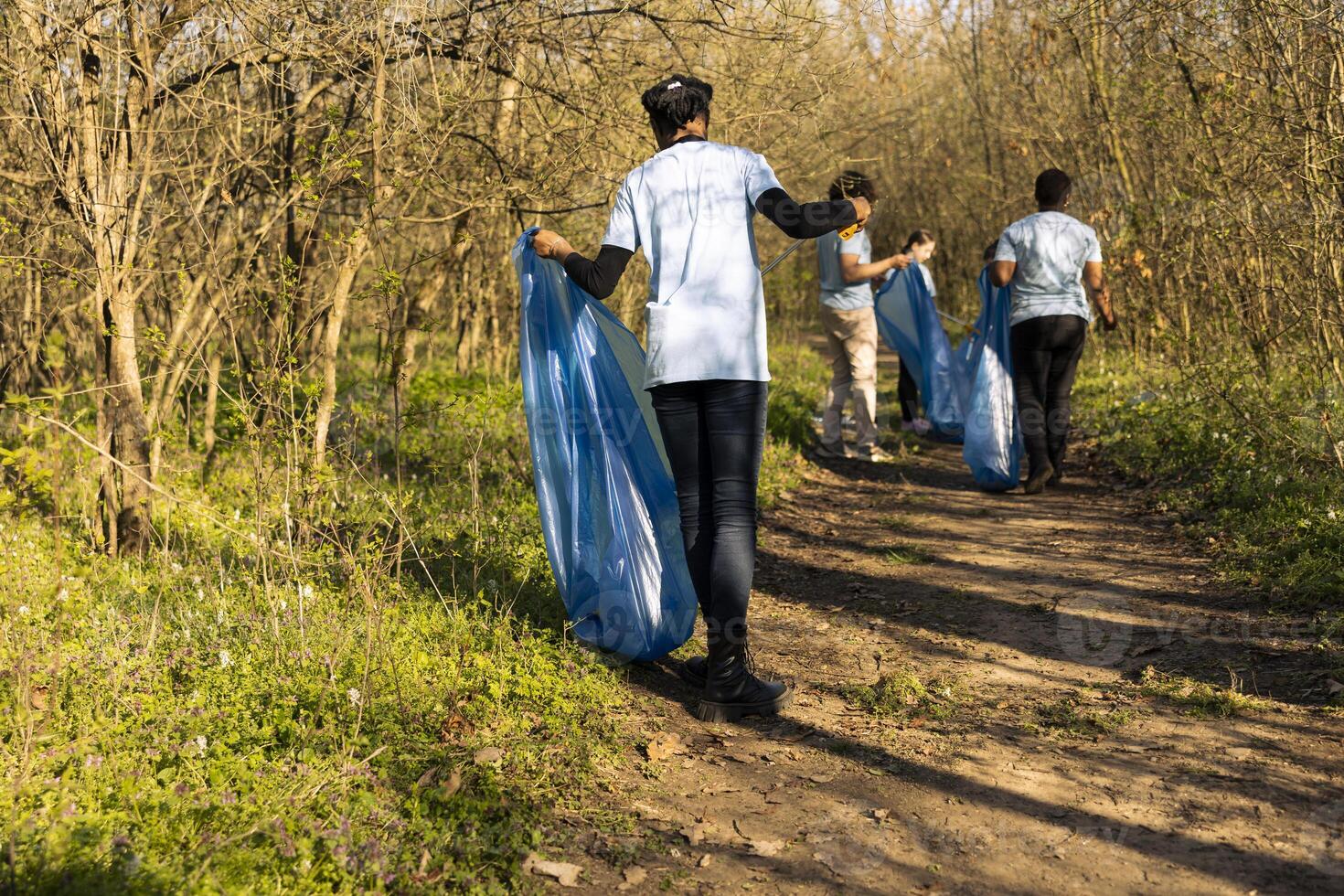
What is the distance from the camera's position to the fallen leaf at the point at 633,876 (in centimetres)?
276

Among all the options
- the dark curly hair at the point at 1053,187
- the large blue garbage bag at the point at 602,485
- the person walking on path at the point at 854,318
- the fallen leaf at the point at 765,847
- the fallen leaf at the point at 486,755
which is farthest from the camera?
the person walking on path at the point at 854,318

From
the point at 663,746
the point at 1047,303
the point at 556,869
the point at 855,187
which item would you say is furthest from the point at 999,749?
the point at 855,187

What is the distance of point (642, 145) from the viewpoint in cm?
696

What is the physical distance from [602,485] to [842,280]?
4467 mm

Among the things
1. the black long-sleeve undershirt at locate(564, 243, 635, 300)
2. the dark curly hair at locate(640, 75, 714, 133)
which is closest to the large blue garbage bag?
the black long-sleeve undershirt at locate(564, 243, 635, 300)

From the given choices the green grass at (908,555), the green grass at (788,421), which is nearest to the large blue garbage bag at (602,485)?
the green grass at (908,555)

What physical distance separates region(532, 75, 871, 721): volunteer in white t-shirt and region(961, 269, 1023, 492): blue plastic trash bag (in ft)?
12.6

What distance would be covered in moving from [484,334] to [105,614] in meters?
7.00

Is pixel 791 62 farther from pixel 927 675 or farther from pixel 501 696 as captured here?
pixel 501 696

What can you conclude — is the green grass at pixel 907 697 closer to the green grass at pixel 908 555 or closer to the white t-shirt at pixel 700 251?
the white t-shirt at pixel 700 251

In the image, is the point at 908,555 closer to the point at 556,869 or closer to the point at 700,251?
the point at 700,251

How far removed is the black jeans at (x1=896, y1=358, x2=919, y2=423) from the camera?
391 inches

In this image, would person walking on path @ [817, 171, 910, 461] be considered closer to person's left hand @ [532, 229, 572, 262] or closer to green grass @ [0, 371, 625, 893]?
green grass @ [0, 371, 625, 893]

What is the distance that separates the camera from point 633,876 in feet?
9.16
